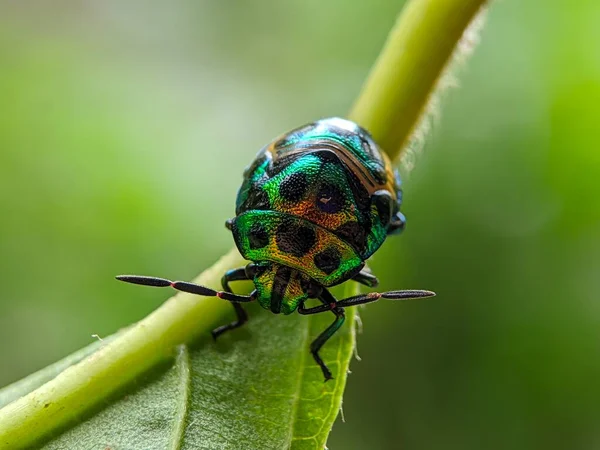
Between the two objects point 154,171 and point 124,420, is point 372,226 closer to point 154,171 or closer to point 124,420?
point 124,420

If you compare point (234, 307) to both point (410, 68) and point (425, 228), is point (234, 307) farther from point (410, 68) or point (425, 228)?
point (425, 228)

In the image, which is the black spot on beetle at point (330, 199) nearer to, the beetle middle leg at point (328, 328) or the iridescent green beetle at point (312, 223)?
the iridescent green beetle at point (312, 223)

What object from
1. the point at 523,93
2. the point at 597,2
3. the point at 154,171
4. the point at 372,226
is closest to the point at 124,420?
the point at 372,226

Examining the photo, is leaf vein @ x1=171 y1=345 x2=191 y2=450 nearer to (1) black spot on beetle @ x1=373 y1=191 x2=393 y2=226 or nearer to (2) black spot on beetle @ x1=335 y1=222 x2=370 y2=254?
(2) black spot on beetle @ x1=335 y1=222 x2=370 y2=254

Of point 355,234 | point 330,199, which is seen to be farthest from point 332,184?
point 355,234

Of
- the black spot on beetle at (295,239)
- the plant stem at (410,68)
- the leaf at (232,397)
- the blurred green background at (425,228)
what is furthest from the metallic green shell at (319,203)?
the blurred green background at (425,228)

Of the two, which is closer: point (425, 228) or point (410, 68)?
point (410, 68)
